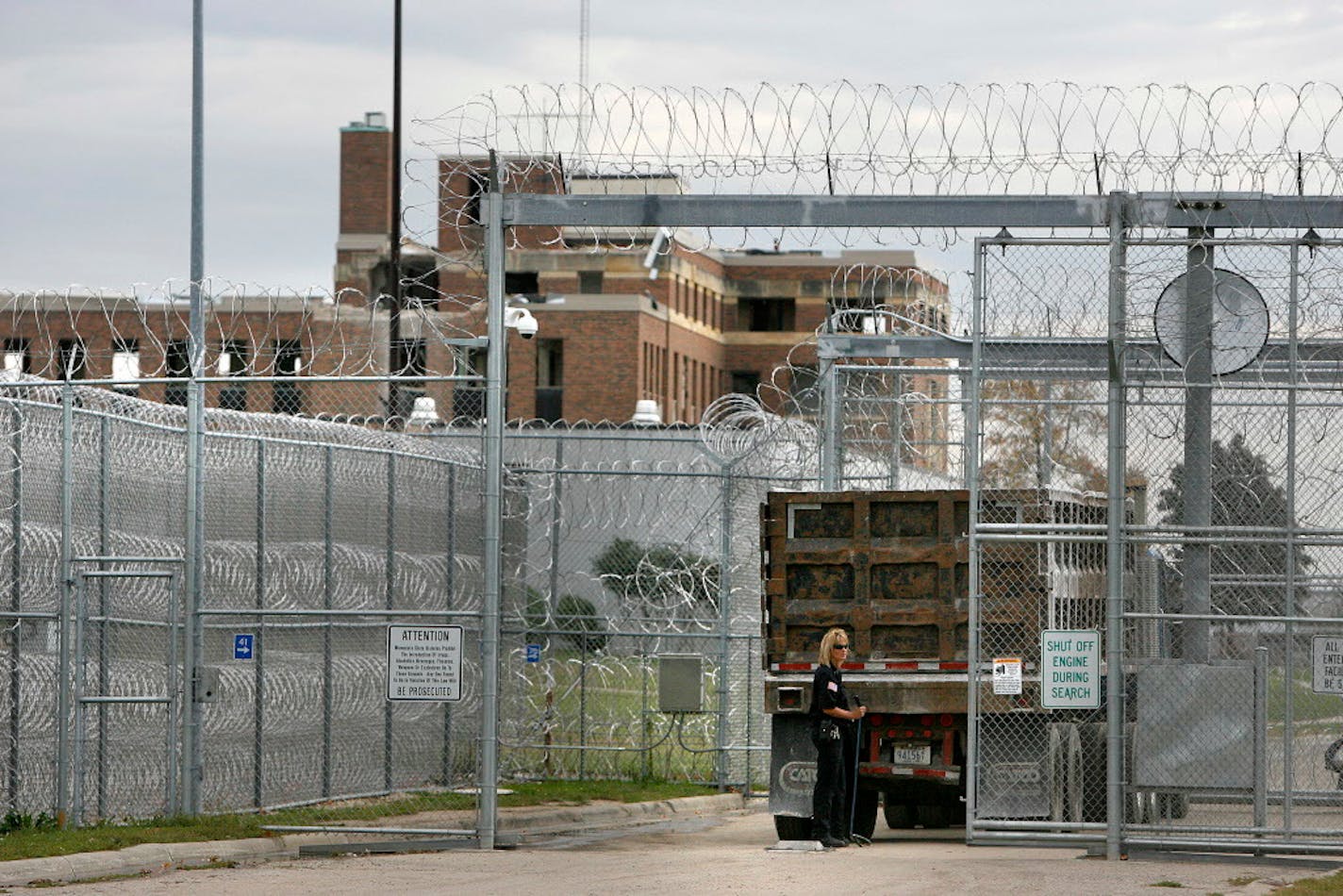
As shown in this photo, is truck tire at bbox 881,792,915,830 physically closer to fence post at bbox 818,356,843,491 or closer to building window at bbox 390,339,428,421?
fence post at bbox 818,356,843,491

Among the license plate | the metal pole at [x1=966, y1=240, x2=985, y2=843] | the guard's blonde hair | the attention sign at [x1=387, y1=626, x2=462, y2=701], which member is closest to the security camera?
the license plate

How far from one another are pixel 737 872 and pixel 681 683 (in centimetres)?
703

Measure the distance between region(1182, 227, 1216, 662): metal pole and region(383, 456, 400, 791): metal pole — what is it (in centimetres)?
730

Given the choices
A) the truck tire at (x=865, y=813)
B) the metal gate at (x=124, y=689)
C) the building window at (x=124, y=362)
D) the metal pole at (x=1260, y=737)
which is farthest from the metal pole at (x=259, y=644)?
the metal pole at (x=1260, y=737)

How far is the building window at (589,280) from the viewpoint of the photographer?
75062 mm

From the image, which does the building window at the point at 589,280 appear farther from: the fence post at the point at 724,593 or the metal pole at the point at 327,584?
the metal pole at the point at 327,584

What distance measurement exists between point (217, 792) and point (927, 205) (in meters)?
7.14

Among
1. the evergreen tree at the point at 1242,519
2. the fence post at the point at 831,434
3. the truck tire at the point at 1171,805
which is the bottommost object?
the truck tire at the point at 1171,805

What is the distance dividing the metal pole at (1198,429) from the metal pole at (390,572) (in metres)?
7.30

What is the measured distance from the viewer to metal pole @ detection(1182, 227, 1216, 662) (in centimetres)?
1487

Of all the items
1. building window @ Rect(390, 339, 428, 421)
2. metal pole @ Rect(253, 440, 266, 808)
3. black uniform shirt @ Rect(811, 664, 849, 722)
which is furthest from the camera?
metal pole @ Rect(253, 440, 266, 808)

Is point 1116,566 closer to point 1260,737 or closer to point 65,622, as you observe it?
point 1260,737

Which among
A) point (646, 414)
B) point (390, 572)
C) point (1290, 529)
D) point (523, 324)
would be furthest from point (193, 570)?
point (646, 414)

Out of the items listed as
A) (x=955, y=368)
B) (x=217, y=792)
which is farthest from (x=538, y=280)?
(x=217, y=792)
